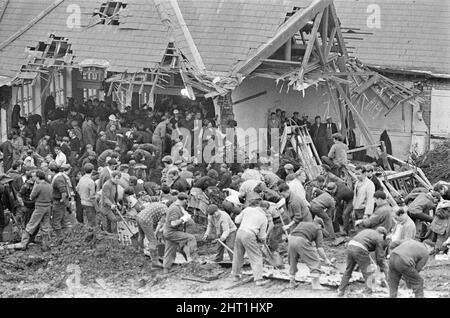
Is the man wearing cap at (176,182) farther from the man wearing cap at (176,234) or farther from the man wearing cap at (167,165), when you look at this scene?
the man wearing cap at (176,234)

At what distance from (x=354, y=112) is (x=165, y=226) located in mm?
8971

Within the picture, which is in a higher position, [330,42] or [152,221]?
[330,42]

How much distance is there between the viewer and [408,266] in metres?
18.3

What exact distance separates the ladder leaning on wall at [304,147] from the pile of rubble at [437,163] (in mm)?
3347

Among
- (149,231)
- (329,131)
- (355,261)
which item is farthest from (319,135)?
(355,261)

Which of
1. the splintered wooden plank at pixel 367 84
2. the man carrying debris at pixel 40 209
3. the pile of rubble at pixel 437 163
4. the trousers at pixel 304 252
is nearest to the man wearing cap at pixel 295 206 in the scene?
the trousers at pixel 304 252

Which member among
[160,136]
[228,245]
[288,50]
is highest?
[288,50]

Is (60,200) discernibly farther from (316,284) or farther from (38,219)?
(316,284)

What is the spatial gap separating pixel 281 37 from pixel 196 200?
603 centimetres

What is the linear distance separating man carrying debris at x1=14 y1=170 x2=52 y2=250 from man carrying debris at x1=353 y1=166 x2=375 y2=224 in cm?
640

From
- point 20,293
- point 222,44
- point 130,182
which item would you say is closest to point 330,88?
point 222,44
